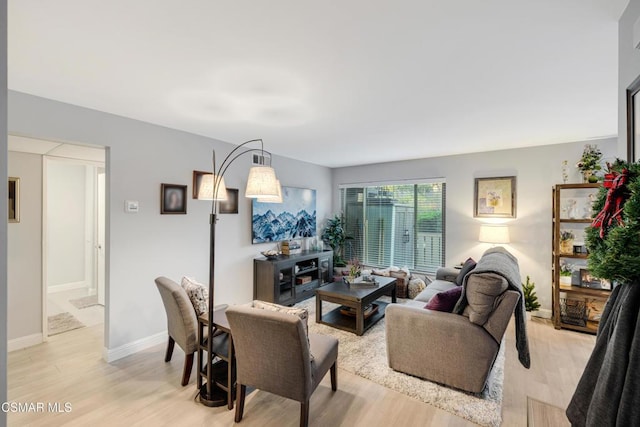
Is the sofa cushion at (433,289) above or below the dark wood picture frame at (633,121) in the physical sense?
below

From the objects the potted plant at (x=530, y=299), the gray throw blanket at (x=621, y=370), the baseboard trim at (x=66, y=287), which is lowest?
the baseboard trim at (x=66, y=287)

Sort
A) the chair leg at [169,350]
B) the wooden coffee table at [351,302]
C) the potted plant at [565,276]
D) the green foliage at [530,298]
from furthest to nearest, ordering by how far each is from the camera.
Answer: the green foliage at [530,298] < the potted plant at [565,276] < the wooden coffee table at [351,302] < the chair leg at [169,350]

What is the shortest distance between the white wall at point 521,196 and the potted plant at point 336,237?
1897 millimetres

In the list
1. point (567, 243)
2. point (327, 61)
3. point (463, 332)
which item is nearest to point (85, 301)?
point (327, 61)

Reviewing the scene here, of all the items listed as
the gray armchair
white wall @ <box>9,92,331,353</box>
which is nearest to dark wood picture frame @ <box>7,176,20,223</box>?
white wall @ <box>9,92,331,353</box>

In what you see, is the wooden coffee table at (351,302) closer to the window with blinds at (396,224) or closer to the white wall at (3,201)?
the window with blinds at (396,224)

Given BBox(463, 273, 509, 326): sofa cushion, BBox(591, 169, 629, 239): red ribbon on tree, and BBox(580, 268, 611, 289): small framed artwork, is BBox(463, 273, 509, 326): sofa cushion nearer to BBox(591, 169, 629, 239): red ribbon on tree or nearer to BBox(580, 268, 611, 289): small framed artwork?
BBox(591, 169, 629, 239): red ribbon on tree

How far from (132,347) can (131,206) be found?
4.78 ft

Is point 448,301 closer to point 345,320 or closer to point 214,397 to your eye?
point 345,320

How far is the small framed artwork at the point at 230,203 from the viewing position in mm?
3848

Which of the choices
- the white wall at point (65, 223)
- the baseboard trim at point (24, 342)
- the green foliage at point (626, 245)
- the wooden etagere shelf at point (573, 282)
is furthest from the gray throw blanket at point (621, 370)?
the white wall at point (65, 223)

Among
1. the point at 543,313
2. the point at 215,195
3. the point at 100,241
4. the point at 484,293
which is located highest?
the point at 215,195

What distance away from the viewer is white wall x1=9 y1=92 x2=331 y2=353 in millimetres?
2539

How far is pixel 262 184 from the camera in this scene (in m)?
1.97
